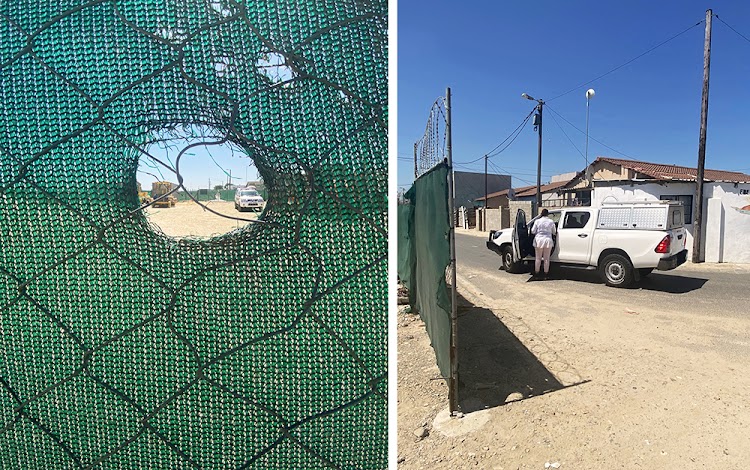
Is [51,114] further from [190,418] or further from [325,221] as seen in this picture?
[190,418]

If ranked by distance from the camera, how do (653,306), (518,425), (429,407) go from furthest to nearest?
(653,306), (429,407), (518,425)

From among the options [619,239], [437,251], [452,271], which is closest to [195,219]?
[452,271]

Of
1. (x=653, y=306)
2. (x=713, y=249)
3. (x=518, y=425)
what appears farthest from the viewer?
(x=713, y=249)

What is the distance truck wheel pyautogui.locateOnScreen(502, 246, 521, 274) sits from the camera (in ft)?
30.8

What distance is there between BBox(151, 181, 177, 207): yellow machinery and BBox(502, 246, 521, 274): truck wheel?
907 centimetres

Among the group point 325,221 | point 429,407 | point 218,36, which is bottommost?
point 429,407

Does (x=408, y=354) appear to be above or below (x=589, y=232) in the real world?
below

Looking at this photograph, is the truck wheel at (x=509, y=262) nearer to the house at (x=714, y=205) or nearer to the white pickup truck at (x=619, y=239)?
the white pickup truck at (x=619, y=239)

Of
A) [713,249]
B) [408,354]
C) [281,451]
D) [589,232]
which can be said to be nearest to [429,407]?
[408,354]

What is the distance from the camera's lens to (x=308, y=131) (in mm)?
930

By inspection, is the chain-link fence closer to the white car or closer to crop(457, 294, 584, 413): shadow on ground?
crop(457, 294, 584, 413): shadow on ground

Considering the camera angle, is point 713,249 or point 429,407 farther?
point 713,249

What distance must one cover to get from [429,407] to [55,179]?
2910mm

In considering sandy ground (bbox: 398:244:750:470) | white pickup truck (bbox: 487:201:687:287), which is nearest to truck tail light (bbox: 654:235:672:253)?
white pickup truck (bbox: 487:201:687:287)
